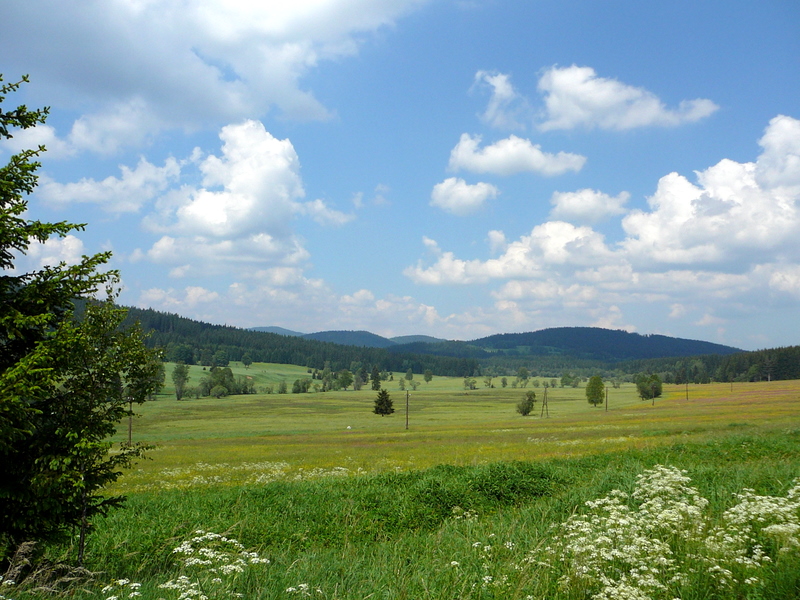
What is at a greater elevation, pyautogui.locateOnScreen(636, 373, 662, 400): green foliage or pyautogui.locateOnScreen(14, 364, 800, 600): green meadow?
pyautogui.locateOnScreen(14, 364, 800, 600): green meadow

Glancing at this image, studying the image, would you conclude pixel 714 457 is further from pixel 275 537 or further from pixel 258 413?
pixel 258 413

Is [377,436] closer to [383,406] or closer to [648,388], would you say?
[383,406]

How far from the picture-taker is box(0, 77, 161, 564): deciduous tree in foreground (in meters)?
7.29

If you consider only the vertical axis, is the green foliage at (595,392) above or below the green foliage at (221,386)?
above

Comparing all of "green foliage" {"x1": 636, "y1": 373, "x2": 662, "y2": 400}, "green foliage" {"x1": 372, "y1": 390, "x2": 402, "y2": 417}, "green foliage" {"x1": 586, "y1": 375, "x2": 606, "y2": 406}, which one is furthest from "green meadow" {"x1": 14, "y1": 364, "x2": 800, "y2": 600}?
"green foliage" {"x1": 636, "y1": 373, "x2": 662, "y2": 400}

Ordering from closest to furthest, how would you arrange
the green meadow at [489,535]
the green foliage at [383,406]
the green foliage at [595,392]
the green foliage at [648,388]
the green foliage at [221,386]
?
the green meadow at [489,535]
the green foliage at [383,406]
the green foliage at [595,392]
the green foliage at [648,388]
the green foliage at [221,386]

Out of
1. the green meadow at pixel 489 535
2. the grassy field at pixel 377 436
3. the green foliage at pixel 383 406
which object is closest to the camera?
the green meadow at pixel 489 535

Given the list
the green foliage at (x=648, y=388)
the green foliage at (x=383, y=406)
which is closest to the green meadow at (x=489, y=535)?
the green foliage at (x=383, y=406)

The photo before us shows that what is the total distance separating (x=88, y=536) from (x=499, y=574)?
1002 cm

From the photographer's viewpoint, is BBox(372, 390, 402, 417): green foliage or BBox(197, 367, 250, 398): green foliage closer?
BBox(372, 390, 402, 417): green foliage

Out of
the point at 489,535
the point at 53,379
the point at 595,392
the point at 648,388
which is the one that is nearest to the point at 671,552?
the point at 489,535

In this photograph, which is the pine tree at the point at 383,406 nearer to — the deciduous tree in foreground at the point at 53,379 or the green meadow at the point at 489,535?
the green meadow at the point at 489,535

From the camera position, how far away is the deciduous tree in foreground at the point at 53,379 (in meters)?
7.29

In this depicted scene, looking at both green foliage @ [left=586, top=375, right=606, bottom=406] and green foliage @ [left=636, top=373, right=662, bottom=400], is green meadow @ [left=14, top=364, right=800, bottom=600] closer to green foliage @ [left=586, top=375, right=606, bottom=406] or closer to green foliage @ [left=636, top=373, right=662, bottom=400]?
green foliage @ [left=586, top=375, right=606, bottom=406]
